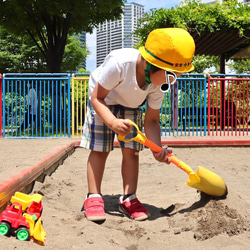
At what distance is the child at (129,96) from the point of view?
186 centimetres

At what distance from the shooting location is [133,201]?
7.61 ft

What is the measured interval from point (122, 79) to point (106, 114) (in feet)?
0.89

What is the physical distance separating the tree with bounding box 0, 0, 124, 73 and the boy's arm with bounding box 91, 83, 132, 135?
375 inches

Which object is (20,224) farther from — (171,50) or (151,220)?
(171,50)

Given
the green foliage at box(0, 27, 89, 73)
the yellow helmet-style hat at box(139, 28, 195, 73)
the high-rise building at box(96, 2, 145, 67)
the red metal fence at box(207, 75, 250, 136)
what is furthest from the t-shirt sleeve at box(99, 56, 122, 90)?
the high-rise building at box(96, 2, 145, 67)

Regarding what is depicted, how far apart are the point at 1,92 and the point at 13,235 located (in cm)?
656

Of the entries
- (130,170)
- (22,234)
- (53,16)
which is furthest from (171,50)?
(53,16)

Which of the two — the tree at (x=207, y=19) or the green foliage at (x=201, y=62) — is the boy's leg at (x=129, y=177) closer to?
the tree at (x=207, y=19)

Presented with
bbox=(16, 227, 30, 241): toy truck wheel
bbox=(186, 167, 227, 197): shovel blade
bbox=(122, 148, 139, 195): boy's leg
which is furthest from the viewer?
bbox=(122, 148, 139, 195): boy's leg

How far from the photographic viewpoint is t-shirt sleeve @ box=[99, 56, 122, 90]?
207 cm

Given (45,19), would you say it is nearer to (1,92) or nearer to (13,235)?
(1,92)

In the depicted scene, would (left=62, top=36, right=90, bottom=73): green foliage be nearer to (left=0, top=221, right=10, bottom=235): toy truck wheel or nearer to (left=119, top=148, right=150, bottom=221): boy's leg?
(left=119, top=148, right=150, bottom=221): boy's leg

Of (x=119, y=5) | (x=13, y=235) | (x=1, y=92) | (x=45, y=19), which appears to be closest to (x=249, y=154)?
(x=13, y=235)

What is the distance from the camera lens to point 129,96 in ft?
7.25
